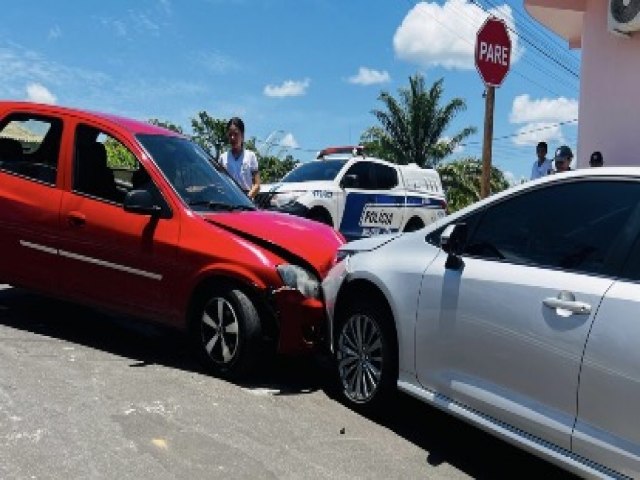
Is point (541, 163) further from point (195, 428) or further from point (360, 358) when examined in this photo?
point (195, 428)

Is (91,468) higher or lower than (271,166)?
lower

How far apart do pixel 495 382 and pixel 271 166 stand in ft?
140

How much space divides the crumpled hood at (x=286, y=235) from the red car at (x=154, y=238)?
0.04ft

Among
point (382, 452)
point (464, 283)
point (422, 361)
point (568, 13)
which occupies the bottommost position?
point (382, 452)

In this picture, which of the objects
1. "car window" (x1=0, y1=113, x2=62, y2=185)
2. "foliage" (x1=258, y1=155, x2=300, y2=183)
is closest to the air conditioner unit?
"car window" (x1=0, y1=113, x2=62, y2=185)

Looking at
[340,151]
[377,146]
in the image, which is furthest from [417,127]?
[340,151]

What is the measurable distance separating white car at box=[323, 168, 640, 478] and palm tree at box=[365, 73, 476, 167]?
32932 mm

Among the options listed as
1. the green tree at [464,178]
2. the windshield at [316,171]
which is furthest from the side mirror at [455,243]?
the green tree at [464,178]

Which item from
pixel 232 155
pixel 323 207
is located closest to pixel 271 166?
pixel 323 207

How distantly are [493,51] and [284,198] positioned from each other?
18.2 ft

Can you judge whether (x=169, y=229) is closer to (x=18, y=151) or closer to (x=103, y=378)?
(x=103, y=378)

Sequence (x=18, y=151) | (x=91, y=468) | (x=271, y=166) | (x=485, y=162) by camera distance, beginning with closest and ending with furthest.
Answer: (x=91, y=468)
(x=18, y=151)
(x=485, y=162)
(x=271, y=166)

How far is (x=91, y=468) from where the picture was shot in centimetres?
381

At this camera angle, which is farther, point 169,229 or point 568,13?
point 568,13
